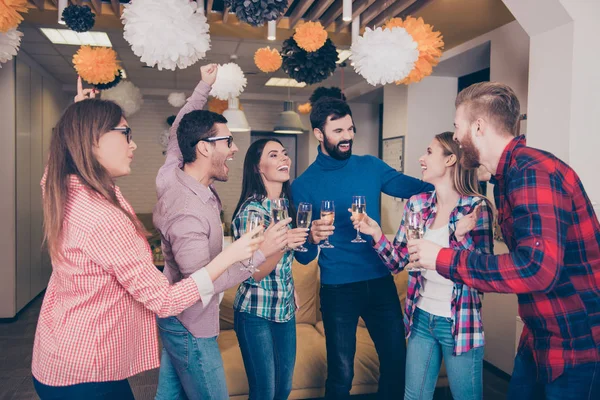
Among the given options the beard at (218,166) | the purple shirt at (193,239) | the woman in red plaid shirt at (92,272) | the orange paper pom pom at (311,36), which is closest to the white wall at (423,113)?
the orange paper pom pom at (311,36)

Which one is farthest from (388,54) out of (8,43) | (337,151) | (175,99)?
(175,99)

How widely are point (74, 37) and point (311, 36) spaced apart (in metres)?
3.14

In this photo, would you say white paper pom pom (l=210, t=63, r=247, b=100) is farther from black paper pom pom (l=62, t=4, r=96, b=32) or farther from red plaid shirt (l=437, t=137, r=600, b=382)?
red plaid shirt (l=437, t=137, r=600, b=382)

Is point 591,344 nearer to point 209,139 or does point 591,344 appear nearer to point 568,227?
point 568,227

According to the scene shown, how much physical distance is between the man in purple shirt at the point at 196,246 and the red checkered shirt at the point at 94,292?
222 mm

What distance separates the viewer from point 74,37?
5074 millimetres

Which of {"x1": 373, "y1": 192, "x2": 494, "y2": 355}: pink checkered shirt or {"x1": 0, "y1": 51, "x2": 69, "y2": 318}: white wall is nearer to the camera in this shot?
{"x1": 373, "y1": 192, "x2": 494, "y2": 355}: pink checkered shirt

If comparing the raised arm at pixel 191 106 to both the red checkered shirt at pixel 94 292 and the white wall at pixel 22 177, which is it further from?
the white wall at pixel 22 177

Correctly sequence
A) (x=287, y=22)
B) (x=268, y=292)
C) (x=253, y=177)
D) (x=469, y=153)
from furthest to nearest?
(x=287, y=22)
(x=253, y=177)
(x=268, y=292)
(x=469, y=153)

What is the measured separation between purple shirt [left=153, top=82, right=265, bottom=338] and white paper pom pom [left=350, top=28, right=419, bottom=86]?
1210mm

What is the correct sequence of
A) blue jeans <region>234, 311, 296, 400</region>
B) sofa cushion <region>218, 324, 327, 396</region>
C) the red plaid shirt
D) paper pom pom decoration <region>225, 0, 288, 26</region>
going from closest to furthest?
the red plaid shirt, blue jeans <region>234, 311, 296, 400</region>, paper pom pom decoration <region>225, 0, 288, 26</region>, sofa cushion <region>218, 324, 327, 396</region>

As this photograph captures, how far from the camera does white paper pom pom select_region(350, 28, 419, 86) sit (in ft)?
8.41

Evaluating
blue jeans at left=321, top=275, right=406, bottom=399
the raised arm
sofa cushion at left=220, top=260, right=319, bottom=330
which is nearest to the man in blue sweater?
blue jeans at left=321, top=275, right=406, bottom=399

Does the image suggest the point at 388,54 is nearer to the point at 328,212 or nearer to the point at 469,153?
the point at 328,212
